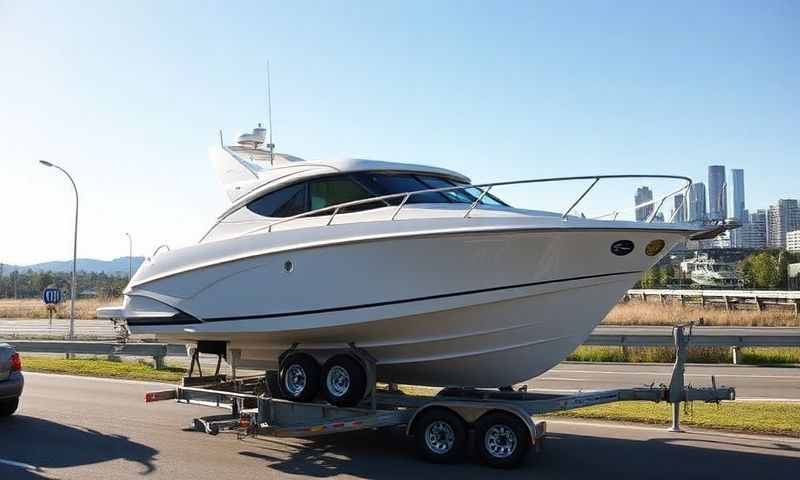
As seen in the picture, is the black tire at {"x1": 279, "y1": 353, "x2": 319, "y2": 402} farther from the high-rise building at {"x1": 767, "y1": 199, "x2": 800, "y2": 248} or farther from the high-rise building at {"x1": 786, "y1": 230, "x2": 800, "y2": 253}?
the high-rise building at {"x1": 786, "y1": 230, "x2": 800, "y2": 253}

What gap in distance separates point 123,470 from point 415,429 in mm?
3005

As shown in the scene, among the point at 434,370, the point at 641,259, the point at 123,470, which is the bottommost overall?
the point at 123,470

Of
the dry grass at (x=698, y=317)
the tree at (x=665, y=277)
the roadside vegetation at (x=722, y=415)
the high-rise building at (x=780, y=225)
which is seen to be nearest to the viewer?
the roadside vegetation at (x=722, y=415)

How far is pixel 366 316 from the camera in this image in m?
7.82

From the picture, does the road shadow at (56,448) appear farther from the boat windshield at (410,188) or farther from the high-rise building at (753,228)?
the high-rise building at (753,228)

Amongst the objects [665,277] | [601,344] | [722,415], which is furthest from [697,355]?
[665,277]

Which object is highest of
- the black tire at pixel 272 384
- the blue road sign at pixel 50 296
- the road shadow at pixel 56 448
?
the blue road sign at pixel 50 296

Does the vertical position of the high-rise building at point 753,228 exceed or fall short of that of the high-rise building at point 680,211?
it exceeds it

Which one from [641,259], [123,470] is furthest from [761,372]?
[123,470]

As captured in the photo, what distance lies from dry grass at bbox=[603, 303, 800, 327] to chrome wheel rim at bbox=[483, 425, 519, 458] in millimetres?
22890

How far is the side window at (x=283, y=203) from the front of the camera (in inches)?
350

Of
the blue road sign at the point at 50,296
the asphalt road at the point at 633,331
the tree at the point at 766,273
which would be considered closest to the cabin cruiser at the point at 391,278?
the asphalt road at the point at 633,331

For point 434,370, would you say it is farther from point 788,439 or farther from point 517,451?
point 788,439

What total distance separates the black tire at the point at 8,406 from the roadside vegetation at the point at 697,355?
38.9ft
